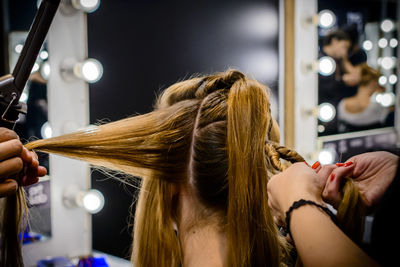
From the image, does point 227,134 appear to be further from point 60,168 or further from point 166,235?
point 60,168

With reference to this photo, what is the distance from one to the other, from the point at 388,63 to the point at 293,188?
220 centimetres

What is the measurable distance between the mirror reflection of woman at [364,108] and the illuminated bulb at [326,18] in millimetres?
352

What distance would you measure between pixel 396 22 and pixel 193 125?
2225 millimetres

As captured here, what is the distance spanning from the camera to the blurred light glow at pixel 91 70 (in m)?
1.44

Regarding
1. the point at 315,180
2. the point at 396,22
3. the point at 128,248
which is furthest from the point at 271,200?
the point at 396,22

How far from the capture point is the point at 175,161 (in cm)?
85

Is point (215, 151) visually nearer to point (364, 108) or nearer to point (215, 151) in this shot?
point (215, 151)

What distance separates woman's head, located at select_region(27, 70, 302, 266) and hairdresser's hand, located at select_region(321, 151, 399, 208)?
0.36ft

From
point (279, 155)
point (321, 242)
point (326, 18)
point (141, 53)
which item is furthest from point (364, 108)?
point (321, 242)

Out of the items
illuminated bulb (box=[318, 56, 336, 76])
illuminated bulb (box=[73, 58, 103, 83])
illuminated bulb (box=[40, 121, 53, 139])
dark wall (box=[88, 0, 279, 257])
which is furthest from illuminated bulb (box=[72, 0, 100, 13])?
illuminated bulb (box=[318, 56, 336, 76])

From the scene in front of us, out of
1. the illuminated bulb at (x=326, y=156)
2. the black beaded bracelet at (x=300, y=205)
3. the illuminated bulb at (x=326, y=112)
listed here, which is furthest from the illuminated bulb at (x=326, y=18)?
the black beaded bracelet at (x=300, y=205)

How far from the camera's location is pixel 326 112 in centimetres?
214

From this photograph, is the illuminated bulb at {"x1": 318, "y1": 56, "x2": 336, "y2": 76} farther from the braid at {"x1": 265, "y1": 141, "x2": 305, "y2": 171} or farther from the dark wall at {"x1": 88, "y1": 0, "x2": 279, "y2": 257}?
the braid at {"x1": 265, "y1": 141, "x2": 305, "y2": 171}

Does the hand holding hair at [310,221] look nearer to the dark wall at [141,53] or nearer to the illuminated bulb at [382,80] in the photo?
the dark wall at [141,53]
